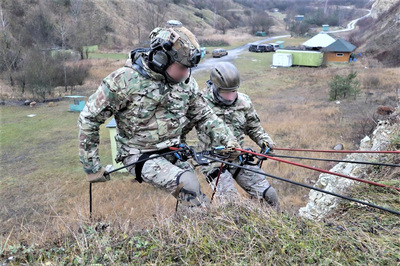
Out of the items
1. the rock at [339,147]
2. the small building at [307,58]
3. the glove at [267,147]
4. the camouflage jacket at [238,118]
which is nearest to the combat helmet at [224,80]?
the camouflage jacket at [238,118]

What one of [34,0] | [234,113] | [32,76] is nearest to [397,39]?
[32,76]

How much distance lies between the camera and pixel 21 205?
8.17m

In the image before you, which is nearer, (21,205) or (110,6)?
(21,205)

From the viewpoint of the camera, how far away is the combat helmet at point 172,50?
353 cm

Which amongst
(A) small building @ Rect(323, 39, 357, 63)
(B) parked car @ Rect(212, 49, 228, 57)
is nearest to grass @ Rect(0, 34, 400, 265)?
(A) small building @ Rect(323, 39, 357, 63)

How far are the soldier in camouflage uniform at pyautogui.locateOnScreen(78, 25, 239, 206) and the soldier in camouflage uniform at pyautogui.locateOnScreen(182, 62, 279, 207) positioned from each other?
30.5 inches

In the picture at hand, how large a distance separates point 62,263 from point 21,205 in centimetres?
670

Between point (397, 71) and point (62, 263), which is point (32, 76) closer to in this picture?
point (62, 263)

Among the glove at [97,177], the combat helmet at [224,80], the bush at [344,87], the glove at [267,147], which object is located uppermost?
the combat helmet at [224,80]

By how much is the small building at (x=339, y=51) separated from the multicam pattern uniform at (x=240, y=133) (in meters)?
37.4

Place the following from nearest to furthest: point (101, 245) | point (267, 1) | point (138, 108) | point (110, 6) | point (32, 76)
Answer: point (101, 245), point (138, 108), point (32, 76), point (110, 6), point (267, 1)

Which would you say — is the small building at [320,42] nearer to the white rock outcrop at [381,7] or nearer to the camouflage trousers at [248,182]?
the white rock outcrop at [381,7]

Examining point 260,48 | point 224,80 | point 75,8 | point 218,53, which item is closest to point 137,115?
point 224,80

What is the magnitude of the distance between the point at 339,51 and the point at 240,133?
39046 mm
